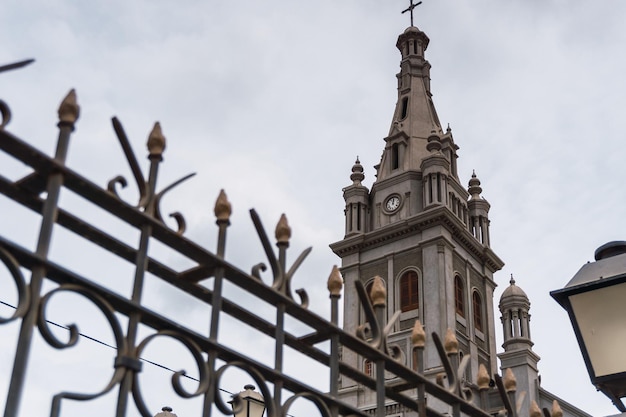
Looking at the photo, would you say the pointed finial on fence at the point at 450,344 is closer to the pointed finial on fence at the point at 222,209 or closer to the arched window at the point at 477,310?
the pointed finial on fence at the point at 222,209

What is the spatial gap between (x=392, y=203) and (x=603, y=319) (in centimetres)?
3545

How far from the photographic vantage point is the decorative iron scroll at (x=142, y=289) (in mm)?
3346

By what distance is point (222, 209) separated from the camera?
417 cm

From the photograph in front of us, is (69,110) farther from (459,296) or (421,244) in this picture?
(459,296)

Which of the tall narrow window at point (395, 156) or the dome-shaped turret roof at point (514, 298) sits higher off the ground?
the tall narrow window at point (395, 156)

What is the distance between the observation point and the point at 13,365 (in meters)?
3.19

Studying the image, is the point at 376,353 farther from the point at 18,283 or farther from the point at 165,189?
the point at 18,283

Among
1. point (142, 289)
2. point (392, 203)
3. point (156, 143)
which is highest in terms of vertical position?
point (392, 203)

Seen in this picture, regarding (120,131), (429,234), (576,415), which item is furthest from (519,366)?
(120,131)

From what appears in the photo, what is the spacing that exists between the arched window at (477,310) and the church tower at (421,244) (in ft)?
0.14

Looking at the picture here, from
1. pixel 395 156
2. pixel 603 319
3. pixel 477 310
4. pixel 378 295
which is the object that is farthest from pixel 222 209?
pixel 395 156

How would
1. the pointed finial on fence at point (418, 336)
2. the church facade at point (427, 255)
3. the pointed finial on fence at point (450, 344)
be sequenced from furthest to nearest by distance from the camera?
the church facade at point (427, 255)
the pointed finial on fence at point (450, 344)
the pointed finial on fence at point (418, 336)

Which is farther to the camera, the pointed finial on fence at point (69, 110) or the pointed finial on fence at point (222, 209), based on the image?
the pointed finial on fence at point (222, 209)

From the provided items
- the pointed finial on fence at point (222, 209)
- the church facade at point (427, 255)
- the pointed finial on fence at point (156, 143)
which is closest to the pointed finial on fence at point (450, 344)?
the pointed finial on fence at point (222, 209)
